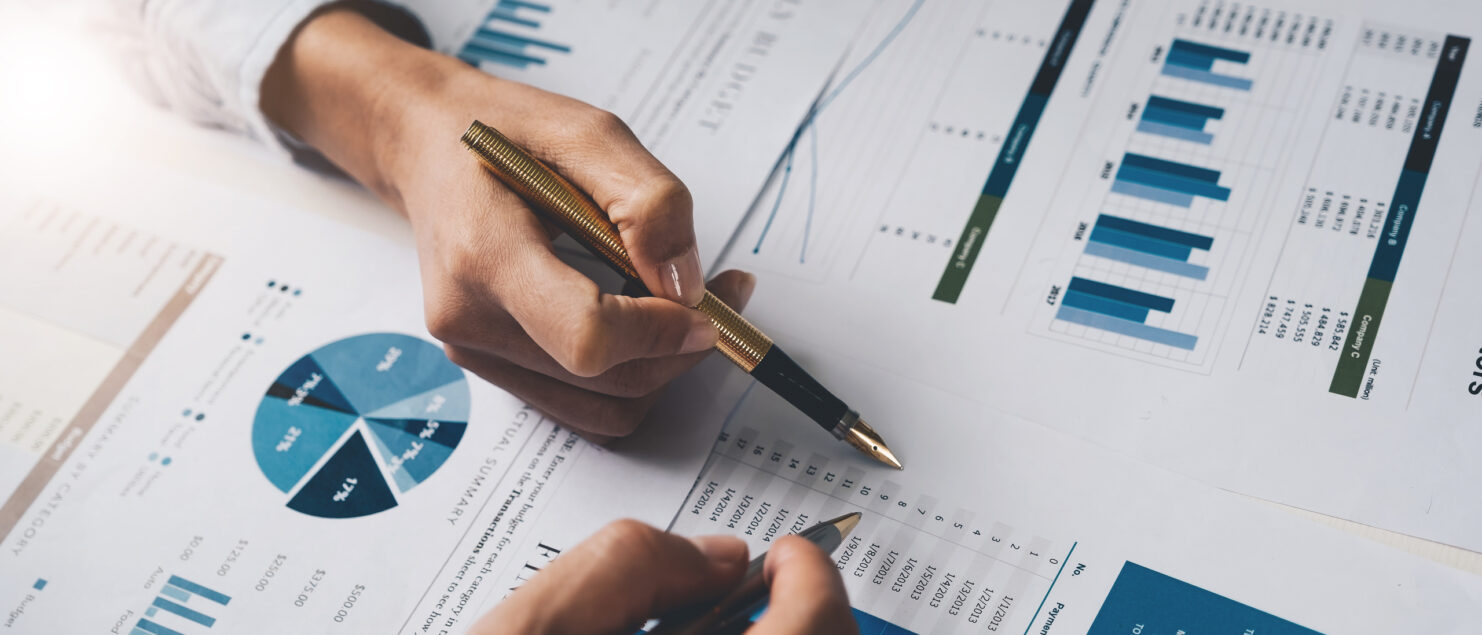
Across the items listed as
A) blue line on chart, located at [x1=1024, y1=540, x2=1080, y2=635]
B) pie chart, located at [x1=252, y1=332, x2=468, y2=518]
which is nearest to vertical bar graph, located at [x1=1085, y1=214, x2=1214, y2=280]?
blue line on chart, located at [x1=1024, y1=540, x2=1080, y2=635]

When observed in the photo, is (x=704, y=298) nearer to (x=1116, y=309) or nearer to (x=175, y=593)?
(x=1116, y=309)

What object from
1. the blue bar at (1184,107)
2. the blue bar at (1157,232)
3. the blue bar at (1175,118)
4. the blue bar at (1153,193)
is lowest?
the blue bar at (1157,232)

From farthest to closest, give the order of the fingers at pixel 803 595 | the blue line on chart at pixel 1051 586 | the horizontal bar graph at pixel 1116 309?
the horizontal bar graph at pixel 1116 309 < the blue line on chart at pixel 1051 586 < the fingers at pixel 803 595

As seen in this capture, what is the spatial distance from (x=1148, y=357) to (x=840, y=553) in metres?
0.24

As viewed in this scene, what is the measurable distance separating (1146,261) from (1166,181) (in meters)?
0.07

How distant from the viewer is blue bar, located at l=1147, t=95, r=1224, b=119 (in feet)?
2.43

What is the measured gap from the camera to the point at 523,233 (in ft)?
1.94

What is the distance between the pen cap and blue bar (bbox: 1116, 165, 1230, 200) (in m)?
0.37

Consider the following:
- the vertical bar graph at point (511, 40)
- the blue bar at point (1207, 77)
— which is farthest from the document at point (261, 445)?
the blue bar at point (1207, 77)

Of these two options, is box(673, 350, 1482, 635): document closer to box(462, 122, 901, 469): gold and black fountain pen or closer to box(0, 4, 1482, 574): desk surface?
box(462, 122, 901, 469): gold and black fountain pen

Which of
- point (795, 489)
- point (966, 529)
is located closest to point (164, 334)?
point (795, 489)

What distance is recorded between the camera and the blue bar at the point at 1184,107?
2.43 ft

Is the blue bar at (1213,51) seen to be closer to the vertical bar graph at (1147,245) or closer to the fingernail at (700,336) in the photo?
the vertical bar graph at (1147,245)

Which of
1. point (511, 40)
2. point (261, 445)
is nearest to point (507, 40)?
point (511, 40)
